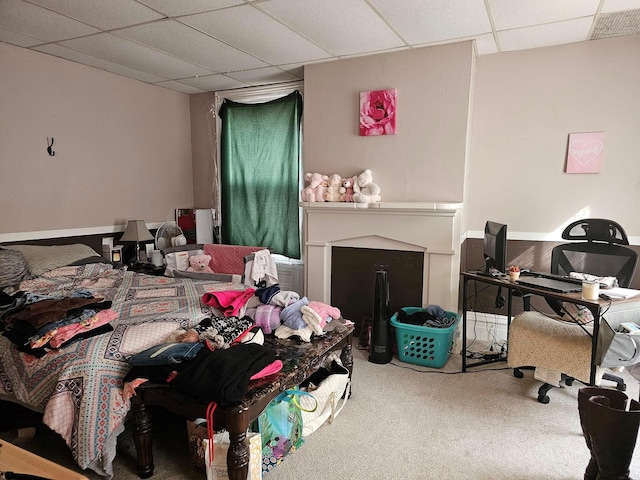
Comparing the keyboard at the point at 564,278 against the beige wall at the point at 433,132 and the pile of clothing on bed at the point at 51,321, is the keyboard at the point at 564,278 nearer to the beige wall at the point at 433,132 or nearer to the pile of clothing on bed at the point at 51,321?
the beige wall at the point at 433,132

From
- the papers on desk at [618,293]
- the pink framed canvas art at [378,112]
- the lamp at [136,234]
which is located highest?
the pink framed canvas art at [378,112]

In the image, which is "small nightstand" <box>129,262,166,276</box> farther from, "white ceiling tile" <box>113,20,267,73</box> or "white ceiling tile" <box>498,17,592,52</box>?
"white ceiling tile" <box>498,17,592,52</box>

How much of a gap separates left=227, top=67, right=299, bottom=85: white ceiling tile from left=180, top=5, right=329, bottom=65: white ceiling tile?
0.30m

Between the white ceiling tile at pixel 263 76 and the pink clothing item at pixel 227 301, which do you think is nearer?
the pink clothing item at pixel 227 301

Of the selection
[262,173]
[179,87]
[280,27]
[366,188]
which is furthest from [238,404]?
[179,87]

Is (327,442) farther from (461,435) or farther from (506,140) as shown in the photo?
(506,140)

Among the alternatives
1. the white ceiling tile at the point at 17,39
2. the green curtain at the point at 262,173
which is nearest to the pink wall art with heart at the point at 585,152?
Answer: the green curtain at the point at 262,173

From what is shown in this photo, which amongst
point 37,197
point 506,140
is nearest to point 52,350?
point 37,197

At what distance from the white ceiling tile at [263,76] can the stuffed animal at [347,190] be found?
4.17ft

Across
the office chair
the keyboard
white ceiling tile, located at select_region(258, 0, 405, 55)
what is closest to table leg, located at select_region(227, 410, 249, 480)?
the office chair

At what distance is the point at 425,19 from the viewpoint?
2.76 m

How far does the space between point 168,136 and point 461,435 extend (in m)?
4.09

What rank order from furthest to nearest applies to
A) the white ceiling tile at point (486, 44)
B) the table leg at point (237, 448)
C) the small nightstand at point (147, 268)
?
the small nightstand at point (147, 268), the white ceiling tile at point (486, 44), the table leg at point (237, 448)

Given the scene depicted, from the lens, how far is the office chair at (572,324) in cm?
244
